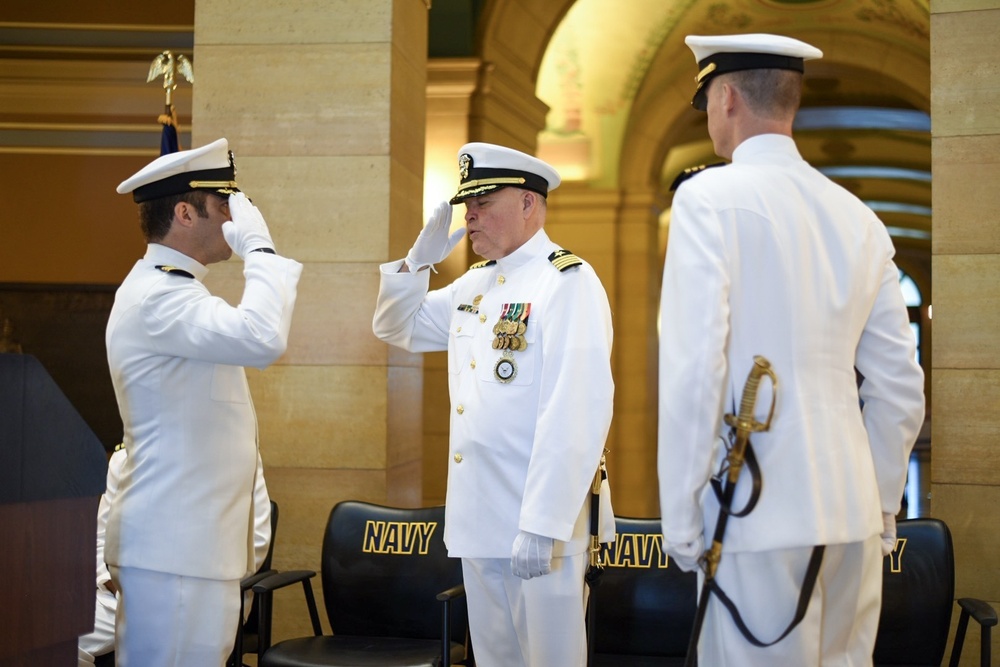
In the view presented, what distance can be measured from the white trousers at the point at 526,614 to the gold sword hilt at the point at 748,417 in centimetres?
102

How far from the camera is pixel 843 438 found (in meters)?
2.37

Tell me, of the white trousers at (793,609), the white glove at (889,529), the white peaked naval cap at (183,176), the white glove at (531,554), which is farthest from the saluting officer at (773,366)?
the white peaked naval cap at (183,176)

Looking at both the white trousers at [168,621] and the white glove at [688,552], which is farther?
the white trousers at [168,621]

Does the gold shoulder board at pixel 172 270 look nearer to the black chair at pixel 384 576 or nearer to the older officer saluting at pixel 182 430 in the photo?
the older officer saluting at pixel 182 430

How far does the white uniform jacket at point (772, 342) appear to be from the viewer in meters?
2.30

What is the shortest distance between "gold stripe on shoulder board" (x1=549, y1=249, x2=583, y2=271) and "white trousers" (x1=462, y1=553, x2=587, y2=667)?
0.82 meters

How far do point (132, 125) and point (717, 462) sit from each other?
6253mm

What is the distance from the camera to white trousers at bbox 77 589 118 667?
376cm

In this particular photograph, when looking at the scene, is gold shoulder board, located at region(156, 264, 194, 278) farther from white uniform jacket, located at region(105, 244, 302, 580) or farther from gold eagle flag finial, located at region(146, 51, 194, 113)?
gold eagle flag finial, located at region(146, 51, 194, 113)

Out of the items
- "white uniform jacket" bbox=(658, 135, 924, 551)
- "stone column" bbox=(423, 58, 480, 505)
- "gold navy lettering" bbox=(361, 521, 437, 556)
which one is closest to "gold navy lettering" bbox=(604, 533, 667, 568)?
"gold navy lettering" bbox=(361, 521, 437, 556)

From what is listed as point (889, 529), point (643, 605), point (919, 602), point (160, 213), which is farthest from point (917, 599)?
point (160, 213)

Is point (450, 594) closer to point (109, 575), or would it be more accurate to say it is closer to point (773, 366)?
point (109, 575)

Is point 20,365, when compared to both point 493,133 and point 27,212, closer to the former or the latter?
point 27,212

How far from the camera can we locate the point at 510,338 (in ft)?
11.1
